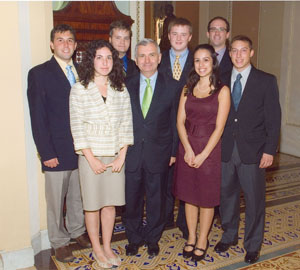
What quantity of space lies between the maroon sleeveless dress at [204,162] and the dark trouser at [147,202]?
0.21 m

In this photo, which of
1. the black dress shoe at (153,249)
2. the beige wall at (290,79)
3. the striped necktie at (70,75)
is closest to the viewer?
the striped necktie at (70,75)

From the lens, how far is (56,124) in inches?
110

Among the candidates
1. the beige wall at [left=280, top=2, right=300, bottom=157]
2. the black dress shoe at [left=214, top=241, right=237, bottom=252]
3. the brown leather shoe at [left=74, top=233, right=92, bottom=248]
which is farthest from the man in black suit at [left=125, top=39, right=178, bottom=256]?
the beige wall at [left=280, top=2, right=300, bottom=157]

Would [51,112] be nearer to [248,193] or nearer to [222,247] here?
[248,193]

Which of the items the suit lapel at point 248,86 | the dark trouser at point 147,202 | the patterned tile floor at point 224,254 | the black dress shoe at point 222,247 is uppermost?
the suit lapel at point 248,86

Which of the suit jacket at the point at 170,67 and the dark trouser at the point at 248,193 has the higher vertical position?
the suit jacket at the point at 170,67

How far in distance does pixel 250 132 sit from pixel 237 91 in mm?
314

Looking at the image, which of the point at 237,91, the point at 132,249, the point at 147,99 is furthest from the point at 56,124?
the point at 237,91

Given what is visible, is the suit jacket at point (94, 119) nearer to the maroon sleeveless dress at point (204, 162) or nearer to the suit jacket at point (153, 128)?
the suit jacket at point (153, 128)

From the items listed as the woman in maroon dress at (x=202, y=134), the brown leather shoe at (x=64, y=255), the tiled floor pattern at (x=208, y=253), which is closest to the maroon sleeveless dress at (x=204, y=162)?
the woman in maroon dress at (x=202, y=134)

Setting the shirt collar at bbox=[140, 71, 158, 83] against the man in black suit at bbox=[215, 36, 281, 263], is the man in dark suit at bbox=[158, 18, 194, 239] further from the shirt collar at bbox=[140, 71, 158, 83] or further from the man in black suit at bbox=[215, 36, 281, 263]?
the man in black suit at bbox=[215, 36, 281, 263]

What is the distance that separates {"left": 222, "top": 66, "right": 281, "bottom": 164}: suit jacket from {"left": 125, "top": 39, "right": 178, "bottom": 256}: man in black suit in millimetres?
468

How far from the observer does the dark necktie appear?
276 centimetres

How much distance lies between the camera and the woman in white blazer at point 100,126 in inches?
101
